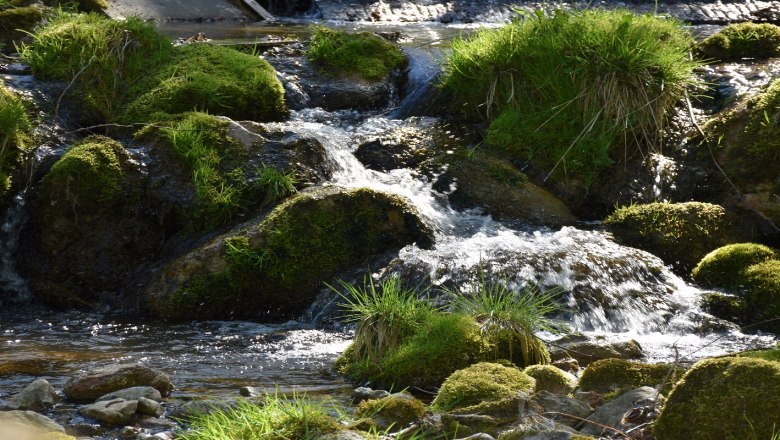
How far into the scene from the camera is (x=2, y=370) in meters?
5.78

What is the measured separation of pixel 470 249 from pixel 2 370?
135 inches

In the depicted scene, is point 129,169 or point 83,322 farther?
point 129,169

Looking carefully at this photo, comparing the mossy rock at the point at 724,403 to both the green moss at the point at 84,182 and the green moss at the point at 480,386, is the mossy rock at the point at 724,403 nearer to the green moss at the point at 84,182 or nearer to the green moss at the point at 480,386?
the green moss at the point at 480,386

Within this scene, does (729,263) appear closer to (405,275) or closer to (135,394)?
(405,275)

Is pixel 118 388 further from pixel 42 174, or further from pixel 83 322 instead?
pixel 42 174

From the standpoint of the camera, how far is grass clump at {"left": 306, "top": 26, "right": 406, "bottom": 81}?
10.6m

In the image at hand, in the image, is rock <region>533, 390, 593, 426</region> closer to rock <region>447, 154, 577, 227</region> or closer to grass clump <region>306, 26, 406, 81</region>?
rock <region>447, 154, 577, 227</region>

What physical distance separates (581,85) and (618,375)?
4210 mm

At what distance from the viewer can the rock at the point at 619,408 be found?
424 centimetres

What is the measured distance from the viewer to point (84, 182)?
25.3ft

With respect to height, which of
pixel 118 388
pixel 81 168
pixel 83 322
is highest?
pixel 81 168

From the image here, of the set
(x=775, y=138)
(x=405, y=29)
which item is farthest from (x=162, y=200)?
(x=405, y=29)

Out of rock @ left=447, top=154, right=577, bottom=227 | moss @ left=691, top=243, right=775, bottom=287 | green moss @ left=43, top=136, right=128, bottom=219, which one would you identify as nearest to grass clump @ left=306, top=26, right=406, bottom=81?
rock @ left=447, top=154, right=577, bottom=227

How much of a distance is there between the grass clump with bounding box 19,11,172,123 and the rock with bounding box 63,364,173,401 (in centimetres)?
421
